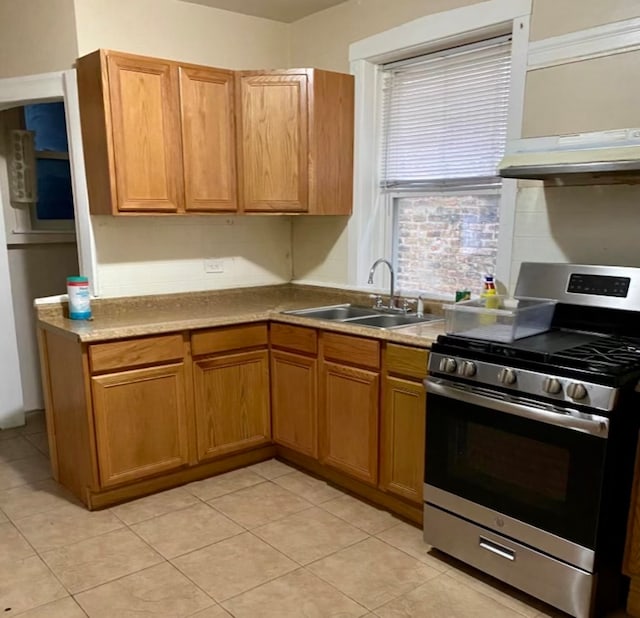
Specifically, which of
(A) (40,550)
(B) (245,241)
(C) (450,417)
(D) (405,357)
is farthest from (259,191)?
(A) (40,550)

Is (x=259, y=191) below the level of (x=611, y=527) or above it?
above

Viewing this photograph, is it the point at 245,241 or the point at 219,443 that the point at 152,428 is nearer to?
the point at 219,443

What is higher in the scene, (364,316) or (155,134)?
(155,134)

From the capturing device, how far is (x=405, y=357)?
2490 mm

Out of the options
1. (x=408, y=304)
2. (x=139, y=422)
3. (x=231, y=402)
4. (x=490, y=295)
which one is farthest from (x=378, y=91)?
(x=139, y=422)

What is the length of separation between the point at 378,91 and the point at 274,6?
791 mm

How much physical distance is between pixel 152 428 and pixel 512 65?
2.39 meters

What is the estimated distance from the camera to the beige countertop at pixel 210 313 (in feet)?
8.54

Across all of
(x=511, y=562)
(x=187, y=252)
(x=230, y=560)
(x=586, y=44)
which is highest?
(x=586, y=44)

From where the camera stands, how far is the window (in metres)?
2.85

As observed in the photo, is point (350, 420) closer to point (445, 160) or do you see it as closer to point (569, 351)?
point (569, 351)

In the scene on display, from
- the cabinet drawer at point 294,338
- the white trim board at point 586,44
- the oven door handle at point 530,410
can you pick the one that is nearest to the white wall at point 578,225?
the white trim board at point 586,44

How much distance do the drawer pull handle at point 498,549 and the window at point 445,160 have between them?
4.22 ft

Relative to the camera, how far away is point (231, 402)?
3.10m
